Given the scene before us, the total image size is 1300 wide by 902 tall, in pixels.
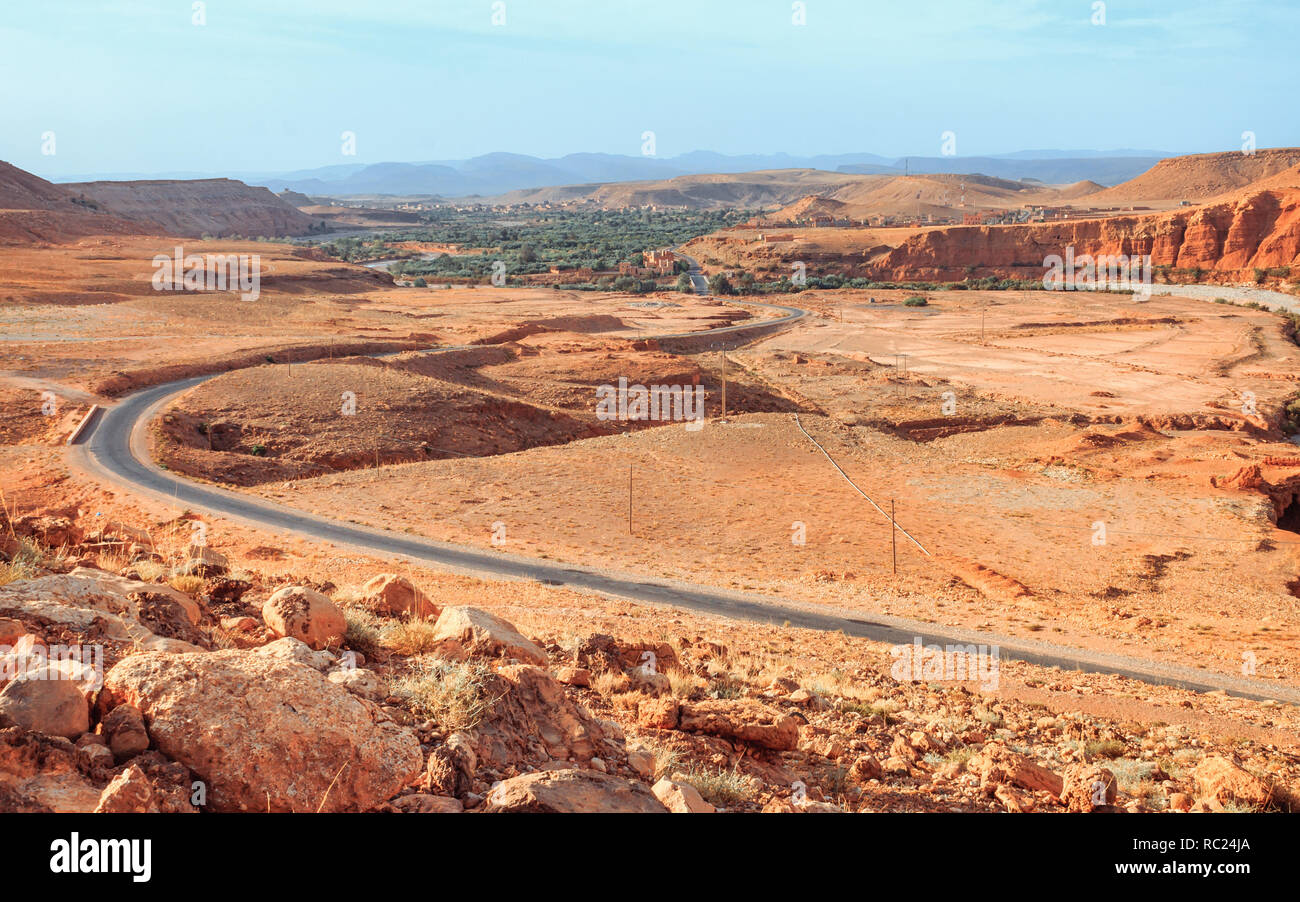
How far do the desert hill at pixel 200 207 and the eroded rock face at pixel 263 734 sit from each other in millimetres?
123070

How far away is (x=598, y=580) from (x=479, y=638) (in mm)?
12873

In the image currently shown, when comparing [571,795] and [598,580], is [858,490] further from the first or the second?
[571,795]

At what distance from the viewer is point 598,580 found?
844 inches

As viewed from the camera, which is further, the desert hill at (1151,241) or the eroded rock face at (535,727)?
the desert hill at (1151,241)

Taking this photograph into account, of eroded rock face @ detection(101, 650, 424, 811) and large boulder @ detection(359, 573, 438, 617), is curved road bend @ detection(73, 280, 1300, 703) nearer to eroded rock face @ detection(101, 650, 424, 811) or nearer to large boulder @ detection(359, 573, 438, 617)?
large boulder @ detection(359, 573, 438, 617)

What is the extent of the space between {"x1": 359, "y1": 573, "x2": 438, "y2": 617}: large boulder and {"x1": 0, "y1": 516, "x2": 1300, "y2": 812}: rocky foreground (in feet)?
0.12

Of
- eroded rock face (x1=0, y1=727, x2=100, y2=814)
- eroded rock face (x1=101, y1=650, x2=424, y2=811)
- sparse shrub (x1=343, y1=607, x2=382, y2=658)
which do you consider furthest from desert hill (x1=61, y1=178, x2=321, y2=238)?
eroded rock face (x1=0, y1=727, x2=100, y2=814)

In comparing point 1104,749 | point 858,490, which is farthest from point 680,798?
point 858,490

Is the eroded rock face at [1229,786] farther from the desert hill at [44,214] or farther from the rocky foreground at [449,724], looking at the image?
the desert hill at [44,214]

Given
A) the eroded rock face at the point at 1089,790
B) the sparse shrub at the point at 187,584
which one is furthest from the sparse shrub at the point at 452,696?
the eroded rock face at the point at 1089,790

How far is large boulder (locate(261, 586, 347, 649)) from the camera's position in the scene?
7945mm

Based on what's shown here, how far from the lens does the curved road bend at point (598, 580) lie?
1630cm

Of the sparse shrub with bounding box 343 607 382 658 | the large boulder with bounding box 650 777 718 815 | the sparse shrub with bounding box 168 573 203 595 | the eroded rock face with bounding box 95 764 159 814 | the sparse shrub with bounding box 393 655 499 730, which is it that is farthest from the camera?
the sparse shrub with bounding box 168 573 203 595

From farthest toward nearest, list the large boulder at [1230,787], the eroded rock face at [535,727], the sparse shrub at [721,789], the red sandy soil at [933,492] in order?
the red sandy soil at [933,492], the large boulder at [1230,787], the sparse shrub at [721,789], the eroded rock face at [535,727]
